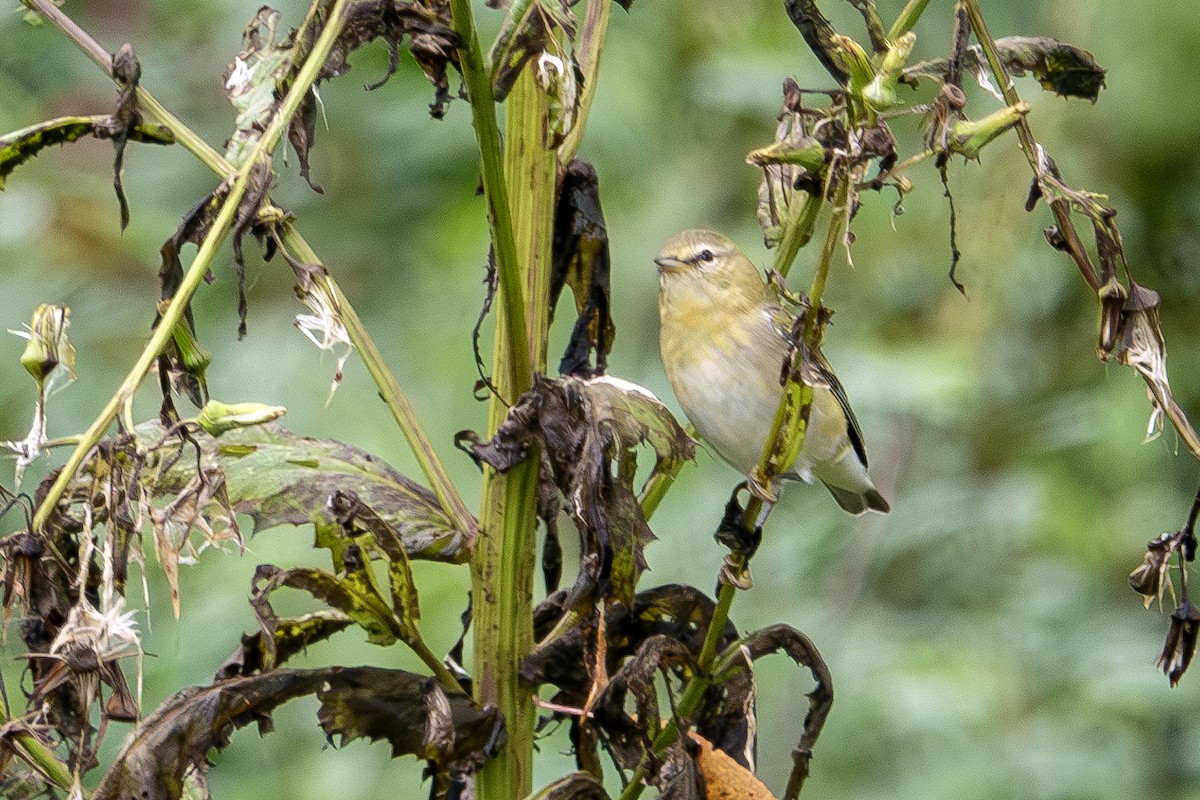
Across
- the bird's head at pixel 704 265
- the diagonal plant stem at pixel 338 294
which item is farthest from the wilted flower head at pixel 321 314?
the bird's head at pixel 704 265

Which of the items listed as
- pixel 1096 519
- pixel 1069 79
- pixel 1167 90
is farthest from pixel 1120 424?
pixel 1069 79

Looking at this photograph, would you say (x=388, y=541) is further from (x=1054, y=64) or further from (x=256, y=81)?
(x=1054, y=64)

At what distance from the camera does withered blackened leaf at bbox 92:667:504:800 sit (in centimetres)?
114

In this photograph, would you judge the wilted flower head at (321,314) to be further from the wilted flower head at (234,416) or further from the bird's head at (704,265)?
the bird's head at (704,265)

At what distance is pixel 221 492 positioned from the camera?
112cm

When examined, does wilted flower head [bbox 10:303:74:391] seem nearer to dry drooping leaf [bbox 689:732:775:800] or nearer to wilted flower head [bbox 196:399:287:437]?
wilted flower head [bbox 196:399:287:437]

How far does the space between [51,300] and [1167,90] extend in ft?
8.24

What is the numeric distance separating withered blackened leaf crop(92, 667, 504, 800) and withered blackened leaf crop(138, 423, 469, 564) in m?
0.13

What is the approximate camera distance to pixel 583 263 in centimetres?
147

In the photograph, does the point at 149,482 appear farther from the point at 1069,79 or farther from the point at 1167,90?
the point at 1167,90

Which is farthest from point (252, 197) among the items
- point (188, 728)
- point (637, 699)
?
point (637, 699)

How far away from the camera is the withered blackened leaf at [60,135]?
3.69ft

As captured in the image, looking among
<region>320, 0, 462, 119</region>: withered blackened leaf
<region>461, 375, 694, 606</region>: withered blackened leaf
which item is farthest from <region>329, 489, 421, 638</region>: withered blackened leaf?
<region>320, 0, 462, 119</region>: withered blackened leaf

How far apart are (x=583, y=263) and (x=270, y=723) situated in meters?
0.54
